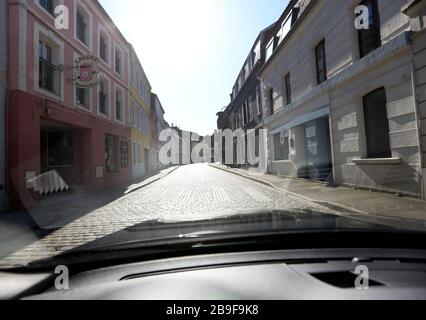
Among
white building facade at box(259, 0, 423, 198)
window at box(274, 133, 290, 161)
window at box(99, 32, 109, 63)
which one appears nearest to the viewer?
white building facade at box(259, 0, 423, 198)

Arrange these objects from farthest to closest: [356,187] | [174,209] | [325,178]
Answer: [325,178] → [356,187] → [174,209]

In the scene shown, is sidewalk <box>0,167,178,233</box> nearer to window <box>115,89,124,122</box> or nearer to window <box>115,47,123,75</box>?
window <box>115,89,124,122</box>

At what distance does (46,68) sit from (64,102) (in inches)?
48.6

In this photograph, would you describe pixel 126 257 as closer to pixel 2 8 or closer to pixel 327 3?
pixel 2 8

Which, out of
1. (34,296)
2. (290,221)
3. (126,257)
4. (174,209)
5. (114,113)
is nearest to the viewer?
(34,296)

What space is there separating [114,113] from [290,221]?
613 inches

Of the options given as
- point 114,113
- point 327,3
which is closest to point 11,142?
point 114,113

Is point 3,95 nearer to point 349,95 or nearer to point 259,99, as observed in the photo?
point 349,95

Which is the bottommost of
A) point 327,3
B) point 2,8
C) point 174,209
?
point 174,209

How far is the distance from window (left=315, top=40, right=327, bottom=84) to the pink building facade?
8.49 metres

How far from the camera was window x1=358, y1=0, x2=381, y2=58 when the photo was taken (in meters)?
8.95

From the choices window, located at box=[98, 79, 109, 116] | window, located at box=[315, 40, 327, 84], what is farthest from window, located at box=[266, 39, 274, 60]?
window, located at box=[98, 79, 109, 116]

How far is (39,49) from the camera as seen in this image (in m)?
10.4

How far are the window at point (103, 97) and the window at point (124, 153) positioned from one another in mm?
2938
